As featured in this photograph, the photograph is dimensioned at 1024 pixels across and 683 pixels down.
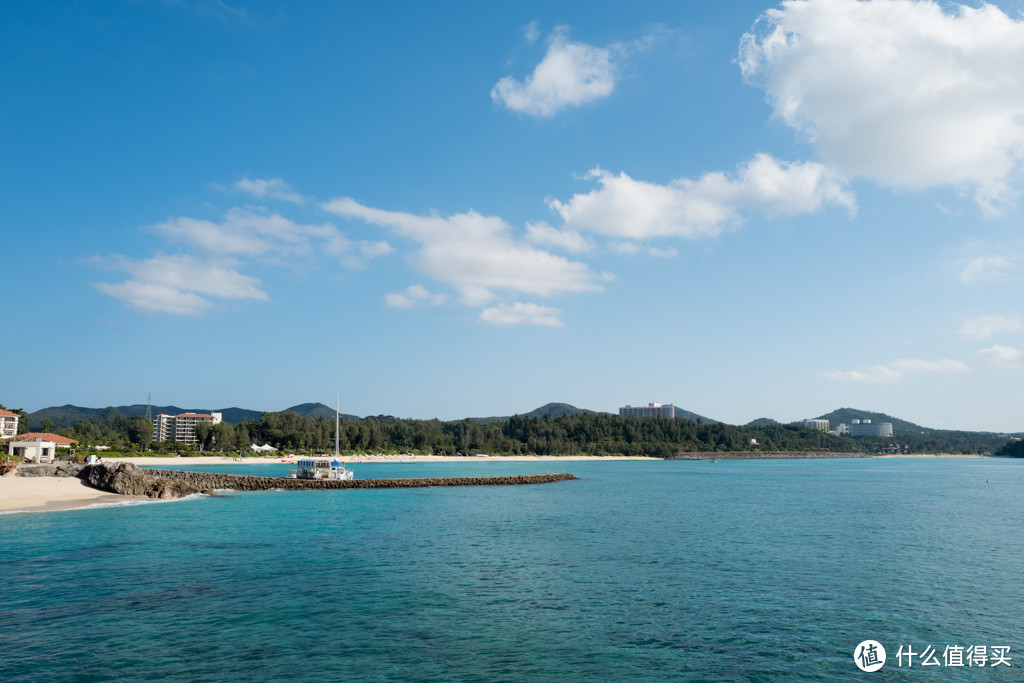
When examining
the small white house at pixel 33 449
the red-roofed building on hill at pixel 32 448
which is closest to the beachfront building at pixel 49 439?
the red-roofed building on hill at pixel 32 448

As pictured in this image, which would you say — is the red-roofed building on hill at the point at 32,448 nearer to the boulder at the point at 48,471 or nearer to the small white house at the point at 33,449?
the small white house at the point at 33,449

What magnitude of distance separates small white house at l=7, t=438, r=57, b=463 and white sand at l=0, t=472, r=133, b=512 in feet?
84.2

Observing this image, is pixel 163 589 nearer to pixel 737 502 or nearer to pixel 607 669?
pixel 607 669

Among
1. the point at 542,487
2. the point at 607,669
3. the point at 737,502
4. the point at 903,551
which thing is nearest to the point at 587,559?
the point at 607,669

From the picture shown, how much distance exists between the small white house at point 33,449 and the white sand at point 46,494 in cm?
2565

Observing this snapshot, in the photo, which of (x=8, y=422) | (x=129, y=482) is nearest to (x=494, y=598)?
(x=129, y=482)

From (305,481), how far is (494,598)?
7914 centimetres

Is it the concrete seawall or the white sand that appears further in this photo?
the concrete seawall

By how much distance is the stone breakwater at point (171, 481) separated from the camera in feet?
248

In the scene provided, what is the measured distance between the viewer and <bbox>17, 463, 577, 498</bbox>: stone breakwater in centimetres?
7562

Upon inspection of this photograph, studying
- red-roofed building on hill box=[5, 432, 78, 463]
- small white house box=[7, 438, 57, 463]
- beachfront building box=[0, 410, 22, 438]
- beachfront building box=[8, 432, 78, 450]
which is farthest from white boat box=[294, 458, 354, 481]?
beachfront building box=[0, 410, 22, 438]

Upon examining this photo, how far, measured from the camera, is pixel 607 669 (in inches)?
795

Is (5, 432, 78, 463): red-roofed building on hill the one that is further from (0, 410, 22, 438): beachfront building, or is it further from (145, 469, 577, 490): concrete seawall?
(0, 410, 22, 438): beachfront building

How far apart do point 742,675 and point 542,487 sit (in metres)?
88.7
